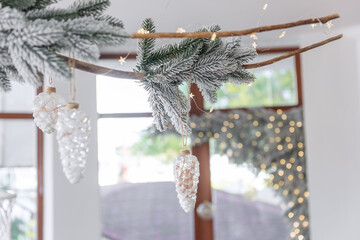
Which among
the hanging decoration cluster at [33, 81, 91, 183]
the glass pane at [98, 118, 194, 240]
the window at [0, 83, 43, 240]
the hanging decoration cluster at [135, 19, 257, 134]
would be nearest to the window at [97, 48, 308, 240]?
the glass pane at [98, 118, 194, 240]

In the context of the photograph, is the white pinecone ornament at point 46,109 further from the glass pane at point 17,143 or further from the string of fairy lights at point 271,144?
the string of fairy lights at point 271,144

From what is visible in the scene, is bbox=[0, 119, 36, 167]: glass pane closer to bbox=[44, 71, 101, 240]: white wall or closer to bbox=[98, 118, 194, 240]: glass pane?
bbox=[44, 71, 101, 240]: white wall

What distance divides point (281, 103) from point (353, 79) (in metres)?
0.77

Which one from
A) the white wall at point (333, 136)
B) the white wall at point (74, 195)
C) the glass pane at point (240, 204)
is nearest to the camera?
the white wall at point (74, 195)

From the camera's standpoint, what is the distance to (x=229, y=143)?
470 centimetres

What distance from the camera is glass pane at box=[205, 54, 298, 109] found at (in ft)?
15.9

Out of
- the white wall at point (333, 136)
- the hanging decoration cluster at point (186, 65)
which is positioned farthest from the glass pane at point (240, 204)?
the hanging decoration cluster at point (186, 65)

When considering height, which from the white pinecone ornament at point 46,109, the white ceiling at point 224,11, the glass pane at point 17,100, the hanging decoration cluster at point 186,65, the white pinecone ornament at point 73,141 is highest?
the white ceiling at point 224,11

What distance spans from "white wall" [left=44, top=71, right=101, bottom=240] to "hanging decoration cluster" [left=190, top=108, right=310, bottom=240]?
98 cm

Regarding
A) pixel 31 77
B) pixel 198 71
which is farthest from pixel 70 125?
pixel 198 71

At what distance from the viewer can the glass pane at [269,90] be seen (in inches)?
191

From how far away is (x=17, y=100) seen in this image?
4434 millimetres

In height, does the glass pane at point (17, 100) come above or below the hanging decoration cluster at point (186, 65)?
above

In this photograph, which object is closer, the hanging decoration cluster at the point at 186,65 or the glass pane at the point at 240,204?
the hanging decoration cluster at the point at 186,65
